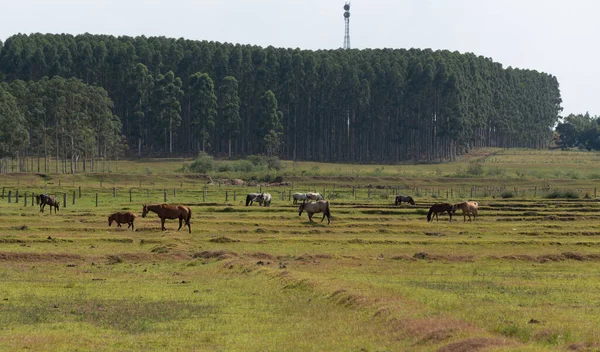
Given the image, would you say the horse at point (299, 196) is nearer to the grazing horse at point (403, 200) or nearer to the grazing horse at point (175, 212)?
the grazing horse at point (403, 200)

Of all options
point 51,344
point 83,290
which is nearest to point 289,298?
point 83,290

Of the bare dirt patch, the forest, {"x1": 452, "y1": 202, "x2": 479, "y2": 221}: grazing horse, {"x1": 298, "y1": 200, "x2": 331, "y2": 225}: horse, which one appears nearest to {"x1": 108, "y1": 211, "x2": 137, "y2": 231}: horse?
the bare dirt patch

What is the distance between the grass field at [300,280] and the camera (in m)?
20.5

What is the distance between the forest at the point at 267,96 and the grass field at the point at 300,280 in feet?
317

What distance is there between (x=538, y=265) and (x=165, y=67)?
15433 centimetres

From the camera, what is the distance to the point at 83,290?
29469 mm

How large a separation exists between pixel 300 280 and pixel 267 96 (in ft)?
454

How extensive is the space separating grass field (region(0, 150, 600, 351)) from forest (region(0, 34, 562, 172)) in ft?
317

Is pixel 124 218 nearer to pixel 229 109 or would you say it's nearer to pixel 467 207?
pixel 467 207

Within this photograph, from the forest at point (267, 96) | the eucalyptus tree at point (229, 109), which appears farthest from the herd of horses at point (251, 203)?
the forest at point (267, 96)

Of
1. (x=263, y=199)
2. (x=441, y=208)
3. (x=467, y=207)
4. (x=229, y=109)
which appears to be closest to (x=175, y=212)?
(x=441, y=208)

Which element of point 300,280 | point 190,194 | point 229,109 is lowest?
point 300,280

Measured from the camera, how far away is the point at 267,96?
547 ft

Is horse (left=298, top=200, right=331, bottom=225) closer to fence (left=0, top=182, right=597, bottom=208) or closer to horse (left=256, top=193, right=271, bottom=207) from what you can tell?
horse (left=256, top=193, right=271, bottom=207)
